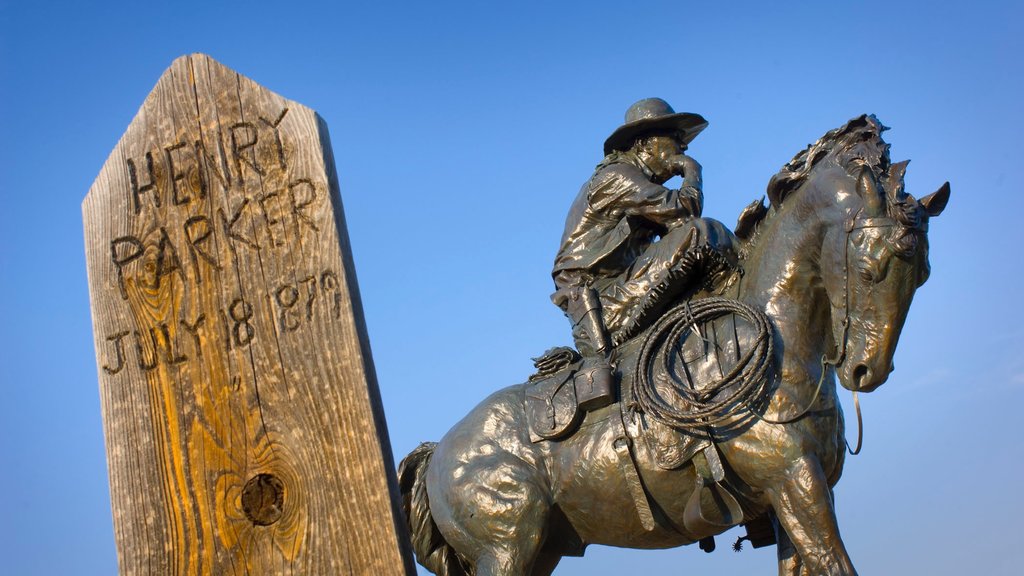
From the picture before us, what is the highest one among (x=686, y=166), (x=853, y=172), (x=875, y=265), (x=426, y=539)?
(x=686, y=166)

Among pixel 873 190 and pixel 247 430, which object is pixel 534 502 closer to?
pixel 873 190

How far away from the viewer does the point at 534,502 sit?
17.3 feet

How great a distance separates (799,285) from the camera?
5059mm

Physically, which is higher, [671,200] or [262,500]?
[671,200]

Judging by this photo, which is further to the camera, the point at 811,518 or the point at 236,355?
the point at 811,518

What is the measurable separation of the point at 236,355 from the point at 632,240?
13.8 feet

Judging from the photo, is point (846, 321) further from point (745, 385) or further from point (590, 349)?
point (590, 349)

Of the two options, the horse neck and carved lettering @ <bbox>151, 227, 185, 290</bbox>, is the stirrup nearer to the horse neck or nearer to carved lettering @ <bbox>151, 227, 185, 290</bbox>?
the horse neck

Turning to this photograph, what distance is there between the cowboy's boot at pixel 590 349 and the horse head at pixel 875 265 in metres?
1.14

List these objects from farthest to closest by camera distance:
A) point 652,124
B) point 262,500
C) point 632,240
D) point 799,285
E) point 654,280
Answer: point 652,124, point 632,240, point 654,280, point 799,285, point 262,500

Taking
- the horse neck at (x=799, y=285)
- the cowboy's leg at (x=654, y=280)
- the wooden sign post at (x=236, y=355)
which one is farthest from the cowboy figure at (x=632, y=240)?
the wooden sign post at (x=236, y=355)

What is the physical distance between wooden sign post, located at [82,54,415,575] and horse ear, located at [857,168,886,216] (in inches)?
126

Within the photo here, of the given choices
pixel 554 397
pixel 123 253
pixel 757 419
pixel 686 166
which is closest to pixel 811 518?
pixel 757 419

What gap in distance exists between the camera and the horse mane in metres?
4.62
